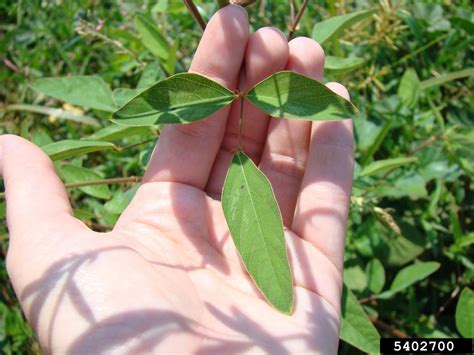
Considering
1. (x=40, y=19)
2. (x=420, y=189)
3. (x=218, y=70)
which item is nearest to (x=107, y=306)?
(x=218, y=70)

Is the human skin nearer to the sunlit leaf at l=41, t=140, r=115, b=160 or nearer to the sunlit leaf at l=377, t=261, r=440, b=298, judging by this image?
the sunlit leaf at l=41, t=140, r=115, b=160

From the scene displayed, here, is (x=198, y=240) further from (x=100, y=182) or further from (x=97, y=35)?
(x=97, y=35)

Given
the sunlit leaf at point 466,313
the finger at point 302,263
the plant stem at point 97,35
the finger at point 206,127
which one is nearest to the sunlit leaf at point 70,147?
the finger at point 206,127

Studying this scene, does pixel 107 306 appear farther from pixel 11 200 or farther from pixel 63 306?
pixel 11 200

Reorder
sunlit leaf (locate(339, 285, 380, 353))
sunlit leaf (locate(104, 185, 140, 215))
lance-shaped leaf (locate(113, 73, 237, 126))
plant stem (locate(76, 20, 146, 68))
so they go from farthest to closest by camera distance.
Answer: plant stem (locate(76, 20, 146, 68)), sunlit leaf (locate(104, 185, 140, 215)), sunlit leaf (locate(339, 285, 380, 353)), lance-shaped leaf (locate(113, 73, 237, 126))

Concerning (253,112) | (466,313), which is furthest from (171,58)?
(466,313)

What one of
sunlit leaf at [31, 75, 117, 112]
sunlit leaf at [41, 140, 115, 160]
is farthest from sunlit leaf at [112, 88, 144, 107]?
sunlit leaf at [41, 140, 115, 160]
